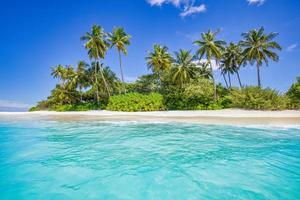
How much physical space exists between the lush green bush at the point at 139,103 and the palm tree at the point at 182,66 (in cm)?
436

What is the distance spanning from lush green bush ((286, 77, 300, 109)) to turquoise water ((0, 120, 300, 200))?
A: 770 inches

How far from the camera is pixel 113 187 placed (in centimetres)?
477

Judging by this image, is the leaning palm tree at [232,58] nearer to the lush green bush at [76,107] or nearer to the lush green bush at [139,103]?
Answer: the lush green bush at [139,103]

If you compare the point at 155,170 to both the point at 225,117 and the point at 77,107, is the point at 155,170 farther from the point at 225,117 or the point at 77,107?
the point at 77,107

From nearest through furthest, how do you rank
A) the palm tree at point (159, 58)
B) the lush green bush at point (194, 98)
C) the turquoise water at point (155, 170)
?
the turquoise water at point (155, 170) → the lush green bush at point (194, 98) → the palm tree at point (159, 58)

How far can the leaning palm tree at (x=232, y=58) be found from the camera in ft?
124

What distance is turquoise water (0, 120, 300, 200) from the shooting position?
14.5 feet

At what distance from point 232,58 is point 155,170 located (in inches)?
1464

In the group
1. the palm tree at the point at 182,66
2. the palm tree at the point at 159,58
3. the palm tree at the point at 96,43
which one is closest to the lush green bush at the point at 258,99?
the palm tree at the point at 182,66

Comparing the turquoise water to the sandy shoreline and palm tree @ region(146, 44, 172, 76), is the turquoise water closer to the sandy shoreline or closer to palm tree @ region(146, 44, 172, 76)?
the sandy shoreline

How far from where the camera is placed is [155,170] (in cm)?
578

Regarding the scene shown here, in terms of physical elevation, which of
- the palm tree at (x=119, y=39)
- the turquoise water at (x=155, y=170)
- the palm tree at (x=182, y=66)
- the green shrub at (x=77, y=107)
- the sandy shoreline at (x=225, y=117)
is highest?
the palm tree at (x=119, y=39)

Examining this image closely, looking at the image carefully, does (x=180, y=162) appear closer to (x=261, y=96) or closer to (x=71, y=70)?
(x=261, y=96)

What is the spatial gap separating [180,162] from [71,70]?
40635 mm
